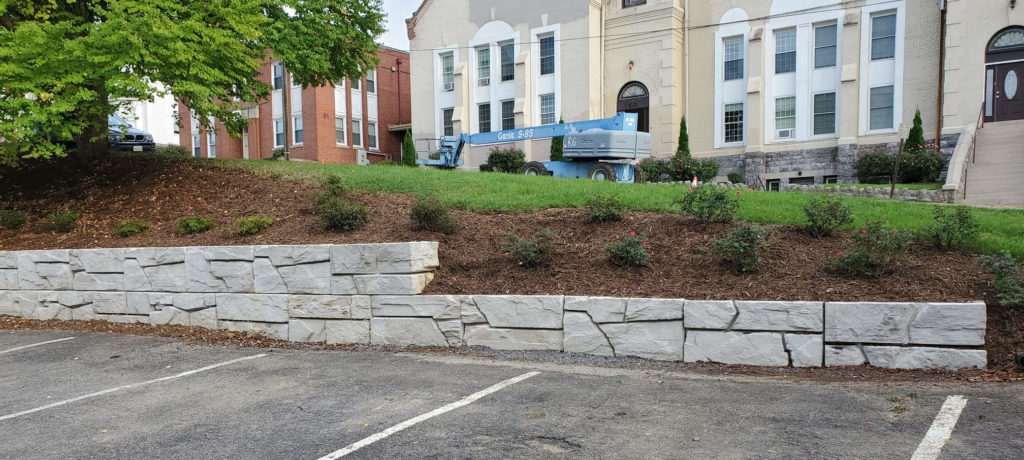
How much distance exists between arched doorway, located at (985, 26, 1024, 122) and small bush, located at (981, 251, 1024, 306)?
18544mm

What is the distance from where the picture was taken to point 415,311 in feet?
25.3

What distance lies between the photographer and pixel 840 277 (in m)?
6.72

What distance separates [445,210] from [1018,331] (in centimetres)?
638

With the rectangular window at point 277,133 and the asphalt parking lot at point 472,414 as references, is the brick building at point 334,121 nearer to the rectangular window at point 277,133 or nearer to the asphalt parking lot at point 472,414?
the rectangular window at point 277,133

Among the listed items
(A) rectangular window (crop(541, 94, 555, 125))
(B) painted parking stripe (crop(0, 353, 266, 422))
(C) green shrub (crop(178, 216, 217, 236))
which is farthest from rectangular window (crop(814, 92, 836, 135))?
(B) painted parking stripe (crop(0, 353, 266, 422))

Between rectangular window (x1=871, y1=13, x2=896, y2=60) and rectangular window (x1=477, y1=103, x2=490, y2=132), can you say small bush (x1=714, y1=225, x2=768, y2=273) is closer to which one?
rectangular window (x1=871, y1=13, x2=896, y2=60)

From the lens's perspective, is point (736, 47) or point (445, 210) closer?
point (445, 210)

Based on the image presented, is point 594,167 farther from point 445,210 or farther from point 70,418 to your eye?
point 70,418

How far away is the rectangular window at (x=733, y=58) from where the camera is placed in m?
25.8

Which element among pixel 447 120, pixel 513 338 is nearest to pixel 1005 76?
pixel 513 338

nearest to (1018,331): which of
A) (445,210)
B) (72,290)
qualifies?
(445,210)

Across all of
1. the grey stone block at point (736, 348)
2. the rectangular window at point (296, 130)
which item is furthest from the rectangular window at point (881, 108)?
the rectangular window at point (296, 130)

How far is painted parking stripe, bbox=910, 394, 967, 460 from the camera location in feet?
13.2

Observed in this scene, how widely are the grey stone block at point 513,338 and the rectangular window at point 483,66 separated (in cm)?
2445
